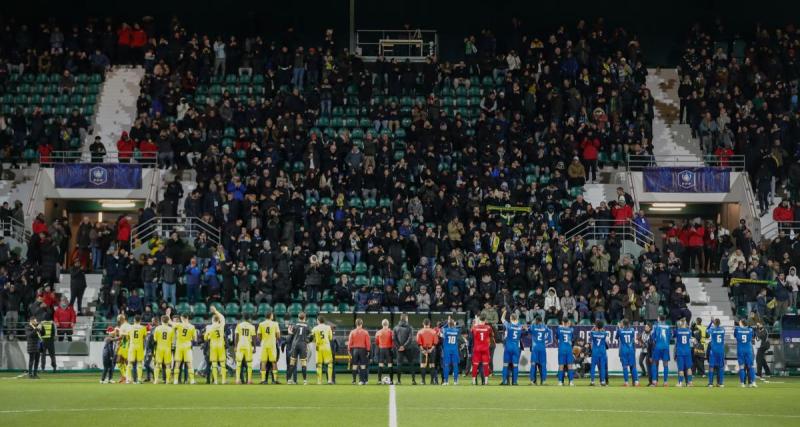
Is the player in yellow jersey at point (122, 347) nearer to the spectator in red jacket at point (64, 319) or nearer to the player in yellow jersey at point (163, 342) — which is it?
the player in yellow jersey at point (163, 342)

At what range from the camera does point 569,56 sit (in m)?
48.3

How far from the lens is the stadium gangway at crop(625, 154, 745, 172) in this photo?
45344 mm

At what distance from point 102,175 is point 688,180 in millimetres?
21426

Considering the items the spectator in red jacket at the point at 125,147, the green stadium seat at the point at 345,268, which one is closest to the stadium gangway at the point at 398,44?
the spectator in red jacket at the point at 125,147

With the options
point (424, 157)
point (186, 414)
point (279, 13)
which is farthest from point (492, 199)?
point (186, 414)

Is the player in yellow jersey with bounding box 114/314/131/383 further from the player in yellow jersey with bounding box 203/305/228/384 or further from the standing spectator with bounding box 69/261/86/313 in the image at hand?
the standing spectator with bounding box 69/261/86/313

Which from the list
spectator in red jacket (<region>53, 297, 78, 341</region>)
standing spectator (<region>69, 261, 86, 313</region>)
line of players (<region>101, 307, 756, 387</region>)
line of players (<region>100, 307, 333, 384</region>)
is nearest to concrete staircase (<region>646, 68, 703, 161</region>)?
line of players (<region>101, 307, 756, 387</region>)

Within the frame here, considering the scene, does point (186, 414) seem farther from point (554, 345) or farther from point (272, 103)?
point (272, 103)

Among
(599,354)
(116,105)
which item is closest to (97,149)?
(116,105)

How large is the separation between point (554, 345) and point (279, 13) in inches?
915

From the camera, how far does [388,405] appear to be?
77.5 feet

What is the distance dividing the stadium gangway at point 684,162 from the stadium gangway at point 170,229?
15.6 metres

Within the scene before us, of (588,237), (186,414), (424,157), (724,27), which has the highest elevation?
(724,27)

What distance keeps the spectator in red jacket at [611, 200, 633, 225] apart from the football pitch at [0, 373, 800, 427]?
12.2m
